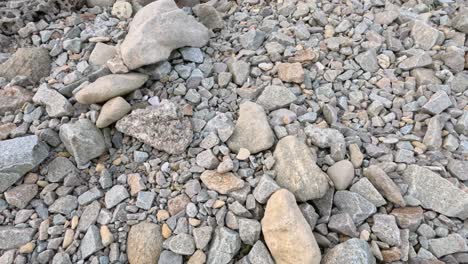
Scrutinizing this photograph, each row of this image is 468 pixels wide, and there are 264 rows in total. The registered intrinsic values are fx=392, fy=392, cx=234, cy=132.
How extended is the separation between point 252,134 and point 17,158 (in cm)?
133

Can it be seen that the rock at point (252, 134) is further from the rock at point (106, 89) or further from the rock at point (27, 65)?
the rock at point (27, 65)

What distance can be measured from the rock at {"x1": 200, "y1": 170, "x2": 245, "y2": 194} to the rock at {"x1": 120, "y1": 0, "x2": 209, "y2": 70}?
883 mm

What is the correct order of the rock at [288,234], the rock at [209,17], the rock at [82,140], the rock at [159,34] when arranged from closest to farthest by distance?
the rock at [288,234] < the rock at [82,140] < the rock at [159,34] < the rock at [209,17]

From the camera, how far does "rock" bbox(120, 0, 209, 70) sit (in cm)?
252

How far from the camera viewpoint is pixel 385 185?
215 centimetres

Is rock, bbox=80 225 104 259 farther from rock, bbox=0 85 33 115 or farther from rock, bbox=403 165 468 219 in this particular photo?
rock, bbox=403 165 468 219

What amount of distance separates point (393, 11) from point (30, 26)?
9.38 feet

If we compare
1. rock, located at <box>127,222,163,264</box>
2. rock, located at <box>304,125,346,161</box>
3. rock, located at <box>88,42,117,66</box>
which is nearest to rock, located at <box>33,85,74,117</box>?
rock, located at <box>88,42,117,66</box>

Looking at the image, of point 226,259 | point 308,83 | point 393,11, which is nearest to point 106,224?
point 226,259

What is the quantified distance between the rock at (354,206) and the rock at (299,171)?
0.10 m

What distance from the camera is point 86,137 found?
7.53ft

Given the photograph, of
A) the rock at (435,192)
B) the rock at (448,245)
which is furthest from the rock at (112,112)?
the rock at (448,245)

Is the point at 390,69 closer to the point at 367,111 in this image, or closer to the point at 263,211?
the point at 367,111

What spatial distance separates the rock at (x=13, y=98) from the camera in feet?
8.36
